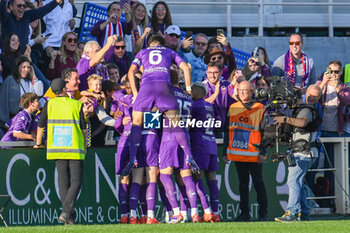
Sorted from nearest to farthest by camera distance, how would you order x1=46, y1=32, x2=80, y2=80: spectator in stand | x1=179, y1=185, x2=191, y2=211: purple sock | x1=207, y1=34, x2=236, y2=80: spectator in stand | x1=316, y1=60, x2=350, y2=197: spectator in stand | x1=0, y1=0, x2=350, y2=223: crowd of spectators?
x1=179, y1=185, x2=191, y2=211: purple sock, x1=0, y1=0, x2=350, y2=223: crowd of spectators, x1=316, y1=60, x2=350, y2=197: spectator in stand, x1=46, y1=32, x2=80, y2=80: spectator in stand, x1=207, y1=34, x2=236, y2=80: spectator in stand

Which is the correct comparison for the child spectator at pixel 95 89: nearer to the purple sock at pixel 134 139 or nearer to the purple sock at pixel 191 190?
the purple sock at pixel 134 139

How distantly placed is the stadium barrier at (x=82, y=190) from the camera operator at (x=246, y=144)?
610 mm


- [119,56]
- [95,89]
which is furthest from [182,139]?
[119,56]

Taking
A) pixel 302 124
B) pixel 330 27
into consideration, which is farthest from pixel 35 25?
pixel 330 27

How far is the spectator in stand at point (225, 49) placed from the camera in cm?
1616

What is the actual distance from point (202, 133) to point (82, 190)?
78.9 inches

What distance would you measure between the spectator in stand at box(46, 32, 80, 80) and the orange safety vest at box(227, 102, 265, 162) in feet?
11.4

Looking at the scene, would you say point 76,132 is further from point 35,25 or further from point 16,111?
point 35,25

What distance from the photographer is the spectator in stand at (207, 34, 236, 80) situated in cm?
1616

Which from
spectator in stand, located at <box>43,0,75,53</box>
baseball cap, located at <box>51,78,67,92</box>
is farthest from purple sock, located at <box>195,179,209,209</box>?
spectator in stand, located at <box>43,0,75,53</box>

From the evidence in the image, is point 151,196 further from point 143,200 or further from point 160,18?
point 160,18

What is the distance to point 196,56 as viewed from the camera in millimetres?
16703

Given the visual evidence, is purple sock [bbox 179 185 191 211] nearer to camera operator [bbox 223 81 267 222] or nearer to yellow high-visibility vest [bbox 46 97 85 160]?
camera operator [bbox 223 81 267 222]

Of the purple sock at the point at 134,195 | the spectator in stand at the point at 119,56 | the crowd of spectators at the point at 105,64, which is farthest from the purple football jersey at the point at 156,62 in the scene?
the spectator in stand at the point at 119,56
